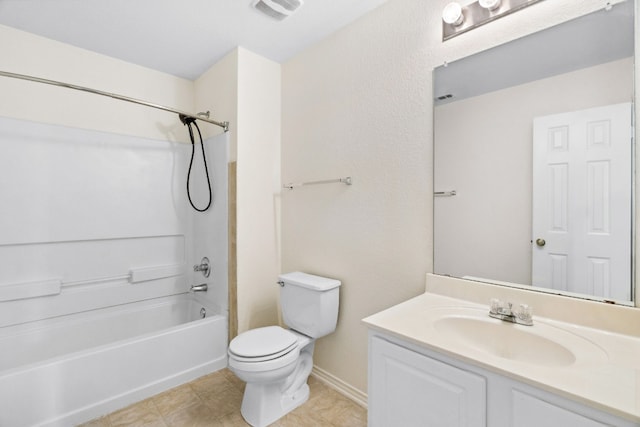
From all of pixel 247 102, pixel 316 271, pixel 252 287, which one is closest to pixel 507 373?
pixel 316 271

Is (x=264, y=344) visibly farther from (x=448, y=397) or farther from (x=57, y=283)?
(x=57, y=283)

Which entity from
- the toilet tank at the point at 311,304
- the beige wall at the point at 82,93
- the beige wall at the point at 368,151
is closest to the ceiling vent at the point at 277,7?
the beige wall at the point at 368,151

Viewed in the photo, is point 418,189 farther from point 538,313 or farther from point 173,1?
point 173,1

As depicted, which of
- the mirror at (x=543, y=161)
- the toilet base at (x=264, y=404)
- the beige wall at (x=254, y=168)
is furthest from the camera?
the beige wall at (x=254, y=168)

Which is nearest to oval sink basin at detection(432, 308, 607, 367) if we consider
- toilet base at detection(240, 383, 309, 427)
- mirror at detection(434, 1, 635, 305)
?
mirror at detection(434, 1, 635, 305)

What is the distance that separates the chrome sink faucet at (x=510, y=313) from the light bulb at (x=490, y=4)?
1.29 m

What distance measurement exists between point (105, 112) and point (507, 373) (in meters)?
2.99

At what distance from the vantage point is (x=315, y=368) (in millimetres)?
2162

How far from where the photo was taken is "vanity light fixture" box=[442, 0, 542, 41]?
4.27 ft

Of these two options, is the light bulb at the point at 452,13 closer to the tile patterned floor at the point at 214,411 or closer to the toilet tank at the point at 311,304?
the toilet tank at the point at 311,304

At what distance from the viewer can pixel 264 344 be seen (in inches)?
66.2

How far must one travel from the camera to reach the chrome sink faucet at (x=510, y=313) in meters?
1.15

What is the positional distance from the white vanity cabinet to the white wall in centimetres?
58

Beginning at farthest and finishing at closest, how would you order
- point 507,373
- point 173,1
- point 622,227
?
point 173,1, point 622,227, point 507,373
